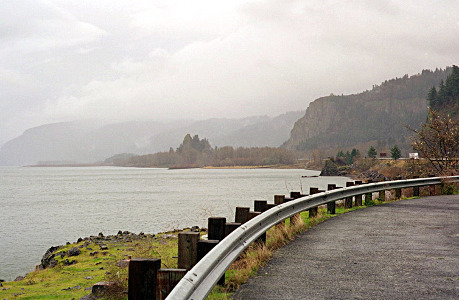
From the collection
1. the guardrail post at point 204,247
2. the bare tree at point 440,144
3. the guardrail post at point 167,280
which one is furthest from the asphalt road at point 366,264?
the bare tree at point 440,144

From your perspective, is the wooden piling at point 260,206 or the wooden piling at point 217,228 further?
the wooden piling at point 260,206

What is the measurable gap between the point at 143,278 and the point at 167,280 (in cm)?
18

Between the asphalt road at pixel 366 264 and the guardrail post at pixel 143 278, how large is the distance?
1.49 metres

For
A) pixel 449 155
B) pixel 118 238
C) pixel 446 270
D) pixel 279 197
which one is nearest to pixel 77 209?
pixel 118 238

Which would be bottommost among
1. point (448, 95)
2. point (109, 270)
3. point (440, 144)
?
point (109, 270)

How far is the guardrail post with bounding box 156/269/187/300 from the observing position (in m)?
3.44

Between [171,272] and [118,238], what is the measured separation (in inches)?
720

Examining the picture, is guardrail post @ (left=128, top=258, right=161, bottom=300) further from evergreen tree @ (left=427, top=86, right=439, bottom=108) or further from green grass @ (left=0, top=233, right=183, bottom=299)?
evergreen tree @ (left=427, top=86, right=439, bottom=108)

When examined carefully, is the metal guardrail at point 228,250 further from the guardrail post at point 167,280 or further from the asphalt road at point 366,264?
the asphalt road at point 366,264

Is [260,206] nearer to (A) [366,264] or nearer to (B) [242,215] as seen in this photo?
(B) [242,215]

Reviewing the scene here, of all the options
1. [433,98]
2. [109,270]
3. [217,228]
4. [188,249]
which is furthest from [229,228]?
[433,98]

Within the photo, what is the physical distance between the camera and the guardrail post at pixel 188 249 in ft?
14.6

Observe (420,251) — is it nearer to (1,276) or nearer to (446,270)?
(446,270)

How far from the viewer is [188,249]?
445cm
